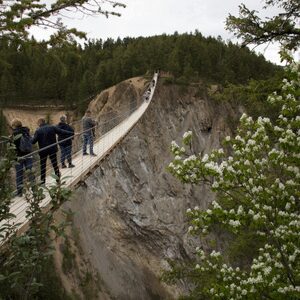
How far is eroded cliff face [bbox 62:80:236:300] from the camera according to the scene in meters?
25.0

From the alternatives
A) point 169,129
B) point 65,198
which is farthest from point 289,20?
point 169,129

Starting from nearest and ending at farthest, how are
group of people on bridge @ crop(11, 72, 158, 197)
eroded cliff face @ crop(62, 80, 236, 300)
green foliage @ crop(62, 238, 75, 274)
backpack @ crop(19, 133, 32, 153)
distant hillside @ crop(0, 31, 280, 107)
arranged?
group of people on bridge @ crop(11, 72, 158, 197)
backpack @ crop(19, 133, 32, 153)
green foliage @ crop(62, 238, 75, 274)
eroded cliff face @ crop(62, 80, 236, 300)
distant hillside @ crop(0, 31, 280, 107)

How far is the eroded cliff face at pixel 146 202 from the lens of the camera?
25000 millimetres

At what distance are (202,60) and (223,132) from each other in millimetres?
13748

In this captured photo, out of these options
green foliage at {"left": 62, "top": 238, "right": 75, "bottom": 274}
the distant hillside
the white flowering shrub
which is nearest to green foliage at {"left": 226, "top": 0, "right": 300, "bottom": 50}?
the white flowering shrub

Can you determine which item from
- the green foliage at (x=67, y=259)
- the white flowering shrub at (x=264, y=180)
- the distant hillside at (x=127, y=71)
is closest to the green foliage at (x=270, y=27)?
→ the white flowering shrub at (x=264, y=180)

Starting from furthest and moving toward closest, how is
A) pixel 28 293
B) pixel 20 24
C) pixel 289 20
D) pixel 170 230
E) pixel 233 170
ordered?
pixel 170 230 → pixel 289 20 → pixel 233 170 → pixel 20 24 → pixel 28 293

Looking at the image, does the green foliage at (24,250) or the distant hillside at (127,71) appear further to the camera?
the distant hillside at (127,71)

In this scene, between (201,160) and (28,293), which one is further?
(201,160)

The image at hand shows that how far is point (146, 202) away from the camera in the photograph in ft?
104

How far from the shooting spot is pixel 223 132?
40438mm

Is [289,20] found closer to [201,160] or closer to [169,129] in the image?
[201,160]

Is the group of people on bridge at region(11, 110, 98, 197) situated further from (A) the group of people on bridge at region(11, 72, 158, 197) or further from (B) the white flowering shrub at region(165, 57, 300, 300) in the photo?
(B) the white flowering shrub at region(165, 57, 300, 300)

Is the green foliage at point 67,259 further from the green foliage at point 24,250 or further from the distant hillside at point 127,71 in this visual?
the distant hillside at point 127,71
